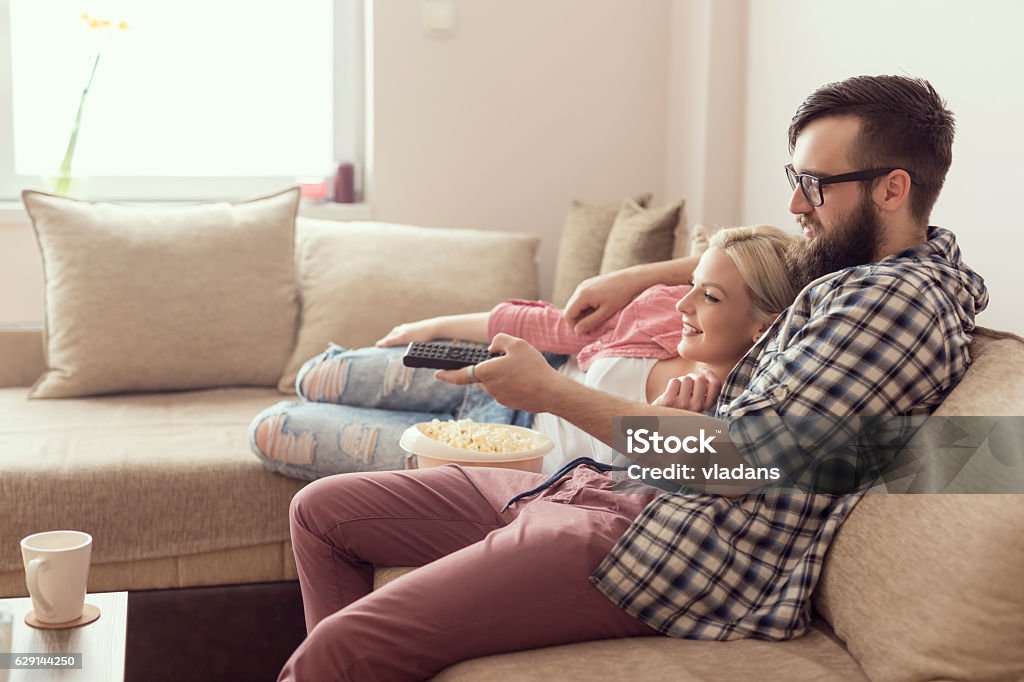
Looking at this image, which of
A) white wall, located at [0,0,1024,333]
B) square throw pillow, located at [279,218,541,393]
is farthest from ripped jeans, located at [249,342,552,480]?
white wall, located at [0,0,1024,333]

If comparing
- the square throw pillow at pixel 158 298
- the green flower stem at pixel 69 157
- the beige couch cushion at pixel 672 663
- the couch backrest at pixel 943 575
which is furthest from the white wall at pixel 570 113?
the beige couch cushion at pixel 672 663

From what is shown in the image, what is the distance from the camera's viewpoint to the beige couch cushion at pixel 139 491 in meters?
2.11

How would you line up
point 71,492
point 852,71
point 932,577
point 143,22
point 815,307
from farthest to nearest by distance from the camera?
1. point 143,22
2. point 852,71
3. point 71,492
4. point 815,307
5. point 932,577

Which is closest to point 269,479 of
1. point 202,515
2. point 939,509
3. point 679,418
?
point 202,515

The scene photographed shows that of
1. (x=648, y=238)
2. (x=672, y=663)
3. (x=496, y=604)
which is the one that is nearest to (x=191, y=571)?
(x=496, y=604)

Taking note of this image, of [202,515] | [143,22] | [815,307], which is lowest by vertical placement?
[202,515]

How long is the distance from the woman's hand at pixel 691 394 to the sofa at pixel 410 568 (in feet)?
1.19

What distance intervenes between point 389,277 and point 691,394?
1312mm

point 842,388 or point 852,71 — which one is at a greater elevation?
point 852,71

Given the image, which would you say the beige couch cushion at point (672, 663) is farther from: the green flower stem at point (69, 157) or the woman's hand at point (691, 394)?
the green flower stem at point (69, 157)

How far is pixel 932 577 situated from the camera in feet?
4.06

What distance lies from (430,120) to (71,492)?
164 cm

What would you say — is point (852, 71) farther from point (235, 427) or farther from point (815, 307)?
point (235, 427)

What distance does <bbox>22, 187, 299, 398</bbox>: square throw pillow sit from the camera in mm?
2645
